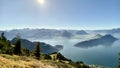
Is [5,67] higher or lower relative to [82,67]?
higher

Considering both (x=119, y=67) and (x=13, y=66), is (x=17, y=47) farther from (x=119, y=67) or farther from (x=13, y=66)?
(x=13, y=66)

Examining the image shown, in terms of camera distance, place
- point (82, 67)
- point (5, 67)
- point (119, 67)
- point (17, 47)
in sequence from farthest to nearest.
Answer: point (82, 67) < point (17, 47) < point (119, 67) < point (5, 67)

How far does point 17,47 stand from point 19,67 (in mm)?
62304

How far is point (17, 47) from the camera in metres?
99.0

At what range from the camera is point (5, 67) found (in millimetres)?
33906

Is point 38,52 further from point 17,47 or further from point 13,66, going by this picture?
point 13,66

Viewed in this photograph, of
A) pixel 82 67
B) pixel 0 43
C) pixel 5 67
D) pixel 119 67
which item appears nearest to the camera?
pixel 5 67

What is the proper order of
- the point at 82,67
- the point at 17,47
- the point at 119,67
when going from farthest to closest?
the point at 82,67
the point at 17,47
the point at 119,67

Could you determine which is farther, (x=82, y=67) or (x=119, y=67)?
(x=82, y=67)

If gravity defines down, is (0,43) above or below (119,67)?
above

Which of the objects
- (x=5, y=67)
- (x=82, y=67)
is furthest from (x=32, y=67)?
(x=82, y=67)

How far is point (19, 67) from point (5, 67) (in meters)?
4.40

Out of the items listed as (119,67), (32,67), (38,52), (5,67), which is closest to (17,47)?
(38,52)

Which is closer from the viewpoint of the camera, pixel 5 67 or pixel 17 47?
pixel 5 67
